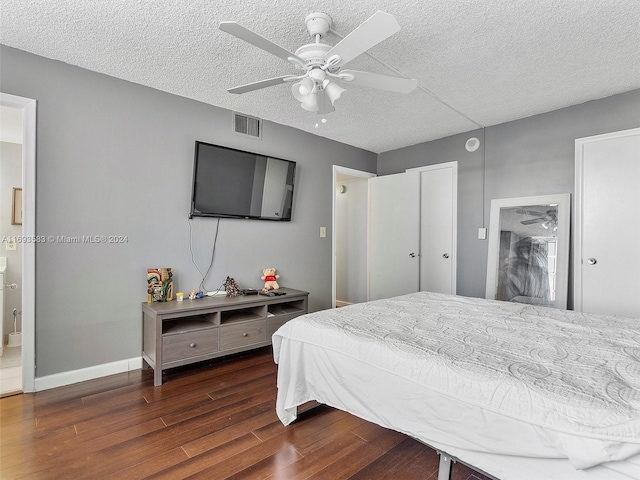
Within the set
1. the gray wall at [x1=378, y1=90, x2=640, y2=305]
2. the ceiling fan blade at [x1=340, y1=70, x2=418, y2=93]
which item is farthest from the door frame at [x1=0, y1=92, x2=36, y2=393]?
the gray wall at [x1=378, y1=90, x2=640, y2=305]

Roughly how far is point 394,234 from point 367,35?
3.28m

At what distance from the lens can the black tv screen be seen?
10.6ft

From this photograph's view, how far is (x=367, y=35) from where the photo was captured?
157 centimetres

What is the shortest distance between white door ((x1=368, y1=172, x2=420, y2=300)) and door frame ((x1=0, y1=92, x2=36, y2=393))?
373 cm

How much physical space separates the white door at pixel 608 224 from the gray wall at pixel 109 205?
3.24 meters

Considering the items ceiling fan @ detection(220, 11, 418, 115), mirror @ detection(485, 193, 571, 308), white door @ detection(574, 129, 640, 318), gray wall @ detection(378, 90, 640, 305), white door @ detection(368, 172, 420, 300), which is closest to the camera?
ceiling fan @ detection(220, 11, 418, 115)

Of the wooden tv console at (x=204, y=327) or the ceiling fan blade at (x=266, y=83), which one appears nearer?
the ceiling fan blade at (x=266, y=83)

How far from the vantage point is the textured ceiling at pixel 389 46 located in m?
1.91

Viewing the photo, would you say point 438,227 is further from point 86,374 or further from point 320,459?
point 86,374

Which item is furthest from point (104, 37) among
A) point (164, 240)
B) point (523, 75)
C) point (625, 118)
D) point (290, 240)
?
point (625, 118)

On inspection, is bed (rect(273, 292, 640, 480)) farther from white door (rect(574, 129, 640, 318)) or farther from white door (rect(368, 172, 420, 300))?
white door (rect(368, 172, 420, 300))

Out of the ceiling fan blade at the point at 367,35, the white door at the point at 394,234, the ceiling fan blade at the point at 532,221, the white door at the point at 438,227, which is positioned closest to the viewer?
the ceiling fan blade at the point at 367,35

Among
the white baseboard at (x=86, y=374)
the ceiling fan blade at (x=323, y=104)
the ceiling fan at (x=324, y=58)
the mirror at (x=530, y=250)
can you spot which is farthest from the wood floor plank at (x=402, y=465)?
the mirror at (x=530, y=250)

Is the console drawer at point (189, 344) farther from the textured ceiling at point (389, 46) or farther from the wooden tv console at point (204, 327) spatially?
the textured ceiling at point (389, 46)
